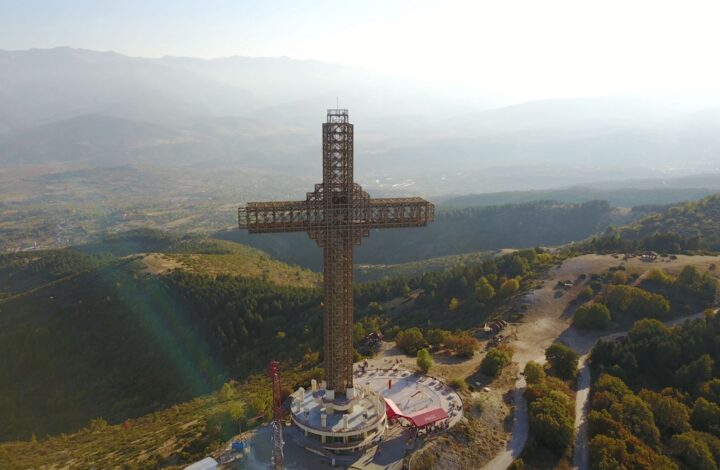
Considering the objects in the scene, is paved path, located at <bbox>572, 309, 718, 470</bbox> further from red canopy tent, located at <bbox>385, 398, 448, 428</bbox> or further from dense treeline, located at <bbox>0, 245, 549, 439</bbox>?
dense treeline, located at <bbox>0, 245, 549, 439</bbox>

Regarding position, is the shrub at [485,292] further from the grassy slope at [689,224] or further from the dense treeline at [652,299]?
the grassy slope at [689,224]

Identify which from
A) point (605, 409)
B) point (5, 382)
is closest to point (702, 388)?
point (605, 409)

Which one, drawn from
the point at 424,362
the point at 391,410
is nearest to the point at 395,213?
the point at 391,410

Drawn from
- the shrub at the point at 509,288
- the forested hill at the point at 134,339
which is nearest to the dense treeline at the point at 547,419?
the shrub at the point at 509,288

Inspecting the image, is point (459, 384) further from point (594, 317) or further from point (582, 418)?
point (594, 317)

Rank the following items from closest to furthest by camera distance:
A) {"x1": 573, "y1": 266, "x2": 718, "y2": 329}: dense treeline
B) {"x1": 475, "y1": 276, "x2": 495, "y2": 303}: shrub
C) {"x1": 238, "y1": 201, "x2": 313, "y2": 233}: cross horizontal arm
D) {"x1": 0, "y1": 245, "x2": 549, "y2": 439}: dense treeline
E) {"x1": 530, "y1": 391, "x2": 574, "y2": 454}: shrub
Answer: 1. {"x1": 238, "y1": 201, "x2": 313, "y2": 233}: cross horizontal arm
2. {"x1": 530, "y1": 391, "x2": 574, "y2": 454}: shrub
3. {"x1": 573, "y1": 266, "x2": 718, "y2": 329}: dense treeline
4. {"x1": 0, "y1": 245, "x2": 549, "y2": 439}: dense treeline
5. {"x1": 475, "y1": 276, "x2": 495, "y2": 303}: shrub

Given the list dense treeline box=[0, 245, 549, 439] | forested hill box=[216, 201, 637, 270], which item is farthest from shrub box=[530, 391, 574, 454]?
forested hill box=[216, 201, 637, 270]

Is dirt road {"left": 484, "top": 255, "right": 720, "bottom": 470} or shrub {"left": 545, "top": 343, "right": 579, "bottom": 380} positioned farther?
shrub {"left": 545, "top": 343, "right": 579, "bottom": 380}
